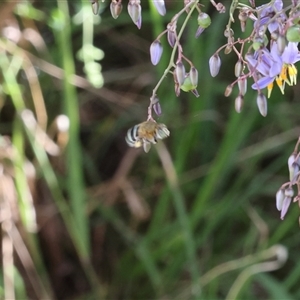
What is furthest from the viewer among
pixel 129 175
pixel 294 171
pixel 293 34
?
pixel 129 175

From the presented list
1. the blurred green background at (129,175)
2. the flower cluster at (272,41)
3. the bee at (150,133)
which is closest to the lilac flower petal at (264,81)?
the flower cluster at (272,41)

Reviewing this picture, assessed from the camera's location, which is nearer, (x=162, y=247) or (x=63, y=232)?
(x=162, y=247)

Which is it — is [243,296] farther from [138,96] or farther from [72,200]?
[138,96]

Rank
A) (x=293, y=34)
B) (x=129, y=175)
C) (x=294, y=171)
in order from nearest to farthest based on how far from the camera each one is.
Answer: (x=293, y=34) → (x=294, y=171) → (x=129, y=175)

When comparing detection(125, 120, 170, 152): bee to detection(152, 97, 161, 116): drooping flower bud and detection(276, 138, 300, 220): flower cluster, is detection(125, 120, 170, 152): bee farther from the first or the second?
detection(276, 138, 300, 220): flower cluster

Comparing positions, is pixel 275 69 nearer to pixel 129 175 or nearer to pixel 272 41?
pixel 272 41

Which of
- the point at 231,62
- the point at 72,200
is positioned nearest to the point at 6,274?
the point at 72,200

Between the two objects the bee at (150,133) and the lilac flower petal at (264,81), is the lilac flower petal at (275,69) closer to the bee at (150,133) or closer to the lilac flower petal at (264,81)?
the lilac flower petal at (264,81)

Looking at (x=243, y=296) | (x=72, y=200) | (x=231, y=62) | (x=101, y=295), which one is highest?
(x=231, y=62)

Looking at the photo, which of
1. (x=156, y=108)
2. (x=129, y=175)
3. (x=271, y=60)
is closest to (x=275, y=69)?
(x=271, y=60)
